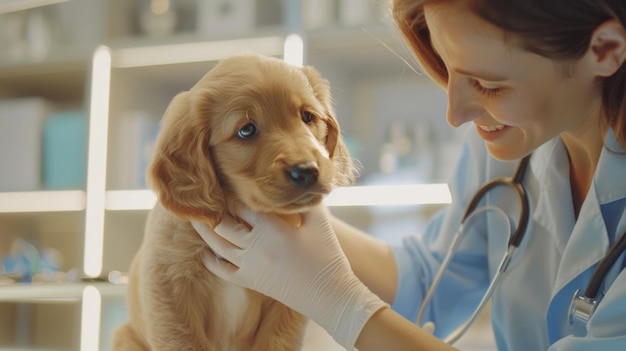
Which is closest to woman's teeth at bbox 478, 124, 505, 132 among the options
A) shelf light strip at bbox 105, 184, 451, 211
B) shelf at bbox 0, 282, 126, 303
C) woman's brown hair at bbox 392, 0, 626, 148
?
woman's brown hair at bbox 392, 0, 626, 148

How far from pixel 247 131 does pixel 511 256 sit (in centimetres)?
53

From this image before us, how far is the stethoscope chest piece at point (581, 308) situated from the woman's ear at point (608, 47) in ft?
1.04

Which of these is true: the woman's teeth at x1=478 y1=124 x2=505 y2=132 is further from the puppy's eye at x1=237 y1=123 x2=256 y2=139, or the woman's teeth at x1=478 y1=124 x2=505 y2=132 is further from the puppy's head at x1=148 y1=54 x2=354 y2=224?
the puppy's eye at x1=237 y1=123 x2=256 y2=139

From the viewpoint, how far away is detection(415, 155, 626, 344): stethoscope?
2.99 ft

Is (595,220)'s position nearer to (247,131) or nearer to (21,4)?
(247,131)

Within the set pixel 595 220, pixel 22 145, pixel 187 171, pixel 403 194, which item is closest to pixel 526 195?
pixel 595 220

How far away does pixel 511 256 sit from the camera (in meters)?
1.15

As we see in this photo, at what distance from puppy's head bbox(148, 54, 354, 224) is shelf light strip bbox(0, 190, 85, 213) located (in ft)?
5.57

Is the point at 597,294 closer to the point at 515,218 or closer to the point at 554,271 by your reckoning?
the point at 554,271

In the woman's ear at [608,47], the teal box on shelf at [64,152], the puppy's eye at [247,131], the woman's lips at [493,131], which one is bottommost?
the teal box on shelf at [64,152]

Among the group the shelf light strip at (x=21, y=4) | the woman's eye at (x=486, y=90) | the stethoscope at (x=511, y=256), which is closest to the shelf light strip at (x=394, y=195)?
the stethoscope at (x=511, y=256)

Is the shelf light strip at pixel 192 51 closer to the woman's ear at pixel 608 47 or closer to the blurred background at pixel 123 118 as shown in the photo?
the blurred background at pixel 123 118

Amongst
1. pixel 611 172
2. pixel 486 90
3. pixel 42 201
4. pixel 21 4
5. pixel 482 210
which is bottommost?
pixel 42 201

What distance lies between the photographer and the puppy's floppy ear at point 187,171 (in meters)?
0.90
